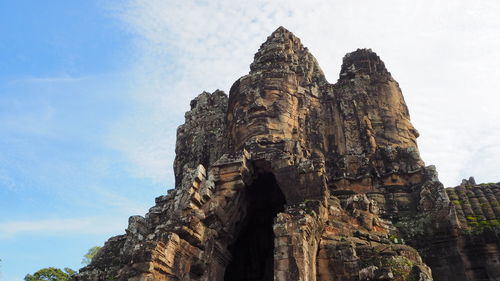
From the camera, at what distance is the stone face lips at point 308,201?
38.9 feet

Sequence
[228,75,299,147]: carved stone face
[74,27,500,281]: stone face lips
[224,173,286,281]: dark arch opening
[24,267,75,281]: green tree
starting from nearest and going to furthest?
[74,27,500,281]: stone face lips
[224,173,286,281]: dark arch opening
[228,75,299,147]: carved stone face
[24,267,75,281]: green tree

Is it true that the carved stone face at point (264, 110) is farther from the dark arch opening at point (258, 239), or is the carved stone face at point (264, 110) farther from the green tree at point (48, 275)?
the green tree at point (48, 275)

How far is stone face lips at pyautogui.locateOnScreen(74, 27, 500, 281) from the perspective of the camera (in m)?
11.9

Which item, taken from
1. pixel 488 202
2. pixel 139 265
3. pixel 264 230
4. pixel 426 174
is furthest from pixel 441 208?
pixel 139 265

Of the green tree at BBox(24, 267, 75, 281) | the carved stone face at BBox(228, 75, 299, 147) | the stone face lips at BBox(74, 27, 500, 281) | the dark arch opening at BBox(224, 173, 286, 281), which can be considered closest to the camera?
the stone face lips at BBox(74, 27, 500, 281)

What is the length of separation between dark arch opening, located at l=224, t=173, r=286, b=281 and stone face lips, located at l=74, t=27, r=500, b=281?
5cm

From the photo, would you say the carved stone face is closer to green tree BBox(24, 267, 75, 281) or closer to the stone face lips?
the stone face lips

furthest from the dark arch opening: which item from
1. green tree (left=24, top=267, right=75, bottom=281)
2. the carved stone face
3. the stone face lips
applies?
green tree (left=24, top=267, right=75, bottom=281)

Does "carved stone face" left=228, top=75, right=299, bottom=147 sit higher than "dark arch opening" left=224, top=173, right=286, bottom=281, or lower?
higher

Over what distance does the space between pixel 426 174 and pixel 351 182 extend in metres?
3.06

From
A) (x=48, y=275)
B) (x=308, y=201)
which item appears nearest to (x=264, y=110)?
(x=308, y=201)

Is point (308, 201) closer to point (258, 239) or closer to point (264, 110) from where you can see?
point (258, 239)

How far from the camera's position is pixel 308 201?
42.5 ft

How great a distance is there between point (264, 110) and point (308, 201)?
657cm
